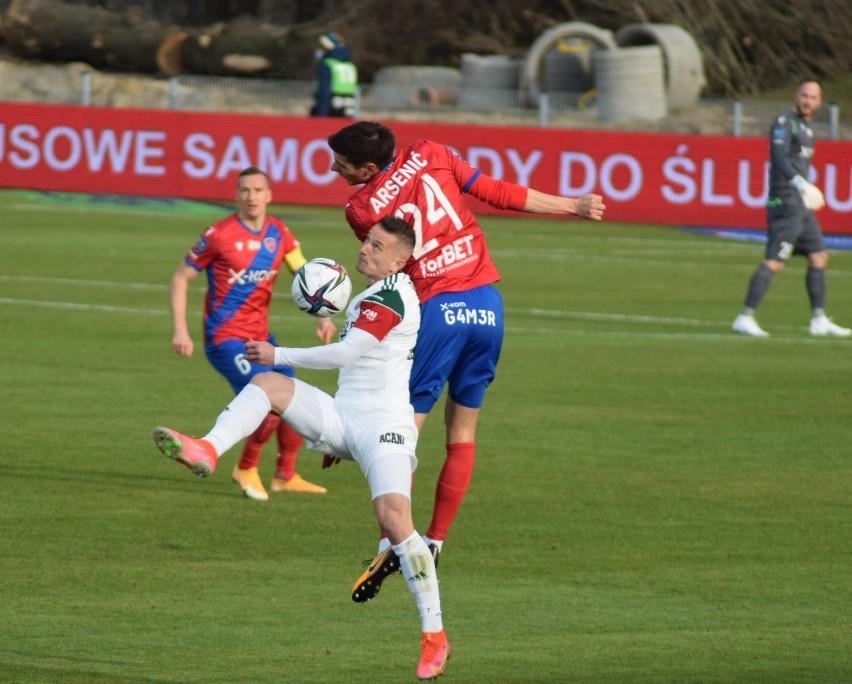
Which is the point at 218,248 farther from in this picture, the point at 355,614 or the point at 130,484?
the point at 355,614

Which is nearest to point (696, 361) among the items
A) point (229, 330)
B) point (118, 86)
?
point (229, 330)

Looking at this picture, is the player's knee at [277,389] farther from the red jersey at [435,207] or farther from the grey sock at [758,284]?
the grey sock at [758,284]

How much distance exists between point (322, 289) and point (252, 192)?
150 inches

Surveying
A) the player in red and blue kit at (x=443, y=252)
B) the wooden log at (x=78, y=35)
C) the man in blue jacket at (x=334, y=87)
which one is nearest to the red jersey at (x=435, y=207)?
the player in red and blue kit at (x=443, y=252)

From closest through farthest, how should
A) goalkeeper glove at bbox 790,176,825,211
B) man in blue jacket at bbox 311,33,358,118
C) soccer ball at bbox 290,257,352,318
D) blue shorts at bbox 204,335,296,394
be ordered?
1. soccer ball at bbox 290,257,352,318
2. blue shorts at bbox 204,335,296,394
3. goalkeeper glove at bbox 790,176,825,211
4. man in blue jacket at bbox 311,33,358,118

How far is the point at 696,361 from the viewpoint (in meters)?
16.0

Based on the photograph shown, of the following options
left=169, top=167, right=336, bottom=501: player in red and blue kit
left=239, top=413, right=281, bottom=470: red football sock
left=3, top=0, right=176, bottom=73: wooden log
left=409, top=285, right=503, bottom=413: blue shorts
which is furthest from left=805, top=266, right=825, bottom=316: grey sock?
left=3, top=0, right=176, bottom=73: wooden log

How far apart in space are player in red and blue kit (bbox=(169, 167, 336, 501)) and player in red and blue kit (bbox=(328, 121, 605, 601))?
2.47 m

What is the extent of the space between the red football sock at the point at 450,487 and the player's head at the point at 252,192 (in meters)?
2.90

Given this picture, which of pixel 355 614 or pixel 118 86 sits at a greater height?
pixel 355 614

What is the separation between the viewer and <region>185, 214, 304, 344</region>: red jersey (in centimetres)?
1100

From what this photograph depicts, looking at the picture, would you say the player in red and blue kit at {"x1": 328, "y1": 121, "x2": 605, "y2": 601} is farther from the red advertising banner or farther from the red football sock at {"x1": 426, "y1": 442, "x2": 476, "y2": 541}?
the red advertising banner

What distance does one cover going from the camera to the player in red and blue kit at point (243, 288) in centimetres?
1090

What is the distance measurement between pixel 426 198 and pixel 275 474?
3341mm
